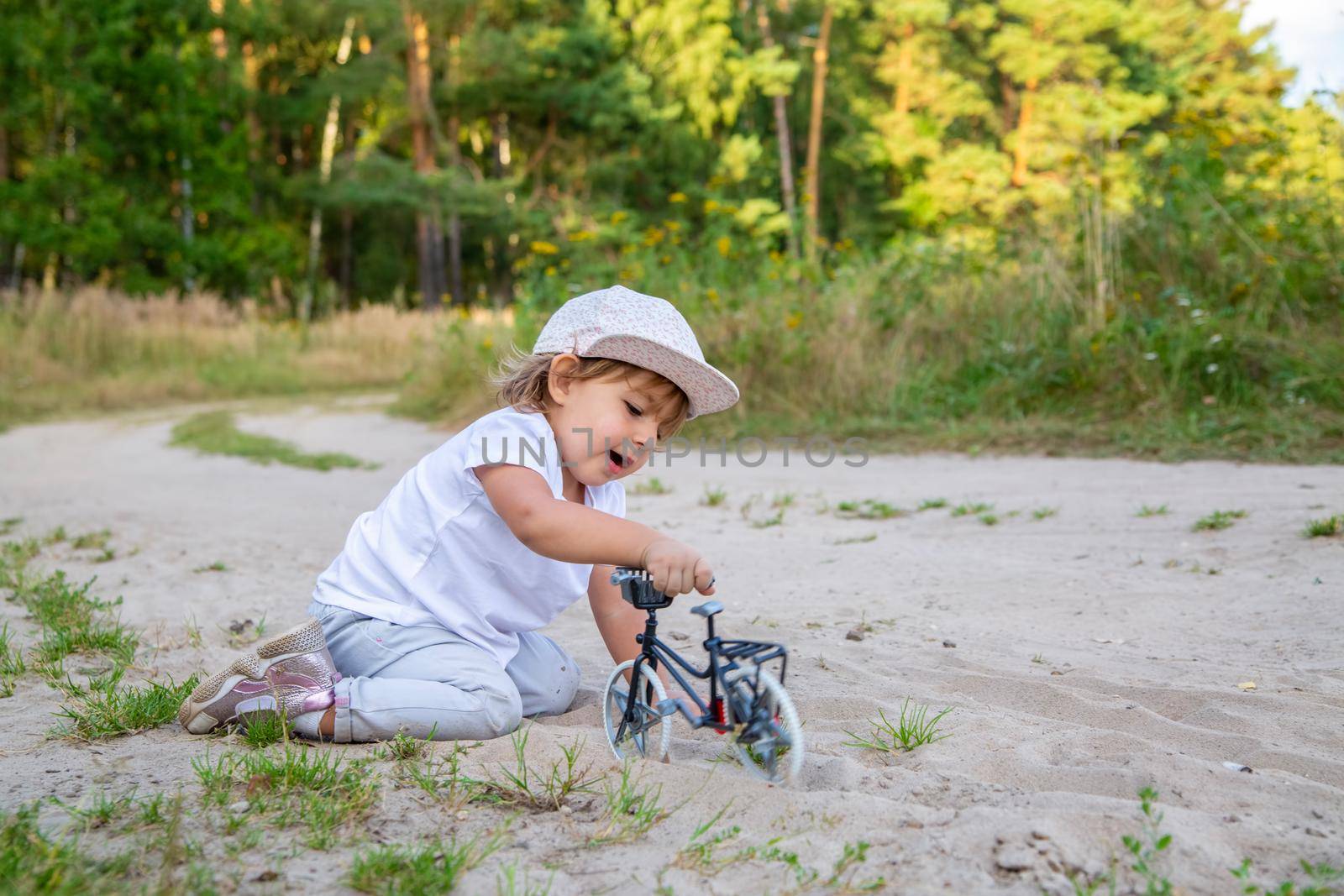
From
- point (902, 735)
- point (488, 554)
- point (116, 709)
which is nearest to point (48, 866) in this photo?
point (116, 709)

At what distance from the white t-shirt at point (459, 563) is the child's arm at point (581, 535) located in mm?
105

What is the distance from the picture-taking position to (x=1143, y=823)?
1811mm

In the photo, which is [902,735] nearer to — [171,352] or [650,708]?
[650,708]

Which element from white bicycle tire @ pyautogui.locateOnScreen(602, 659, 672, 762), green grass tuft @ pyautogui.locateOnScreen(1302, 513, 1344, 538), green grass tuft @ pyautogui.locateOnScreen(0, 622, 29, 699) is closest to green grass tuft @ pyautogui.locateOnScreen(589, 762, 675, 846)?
white bicycle tire @ pyautogui.locateOnScreen(602, 659, 672, 762)

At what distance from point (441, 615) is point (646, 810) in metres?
0.86

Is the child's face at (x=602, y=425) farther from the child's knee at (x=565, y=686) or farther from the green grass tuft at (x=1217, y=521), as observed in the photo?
the green grass tuft at (x=1217, y=521)

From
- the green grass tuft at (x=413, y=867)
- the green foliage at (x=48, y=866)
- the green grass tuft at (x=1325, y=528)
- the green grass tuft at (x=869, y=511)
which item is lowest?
the green grass tuft at (x=869, y=511)

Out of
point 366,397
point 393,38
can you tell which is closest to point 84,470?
point 366,397

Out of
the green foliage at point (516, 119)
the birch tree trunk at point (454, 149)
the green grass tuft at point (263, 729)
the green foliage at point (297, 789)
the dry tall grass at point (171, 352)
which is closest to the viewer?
the green foliage at point (297, 789)

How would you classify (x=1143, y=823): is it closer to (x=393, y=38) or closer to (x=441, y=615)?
(x=441, y=615)

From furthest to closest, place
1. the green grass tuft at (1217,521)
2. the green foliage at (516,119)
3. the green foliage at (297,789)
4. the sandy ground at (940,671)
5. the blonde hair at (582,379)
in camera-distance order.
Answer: the green foliage at (516,119) < the green grass tuft at (1217,521) < the blonde hair at (582,379) < the green foliage at (297,789) < the sandy ground at (940,671)

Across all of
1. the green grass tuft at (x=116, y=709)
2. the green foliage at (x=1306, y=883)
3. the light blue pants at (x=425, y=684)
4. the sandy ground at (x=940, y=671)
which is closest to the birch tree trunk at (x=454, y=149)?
the sandy ground at (x=940, y=671)

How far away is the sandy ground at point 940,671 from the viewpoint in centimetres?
179

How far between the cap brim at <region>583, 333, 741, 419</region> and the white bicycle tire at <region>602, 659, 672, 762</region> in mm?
651
